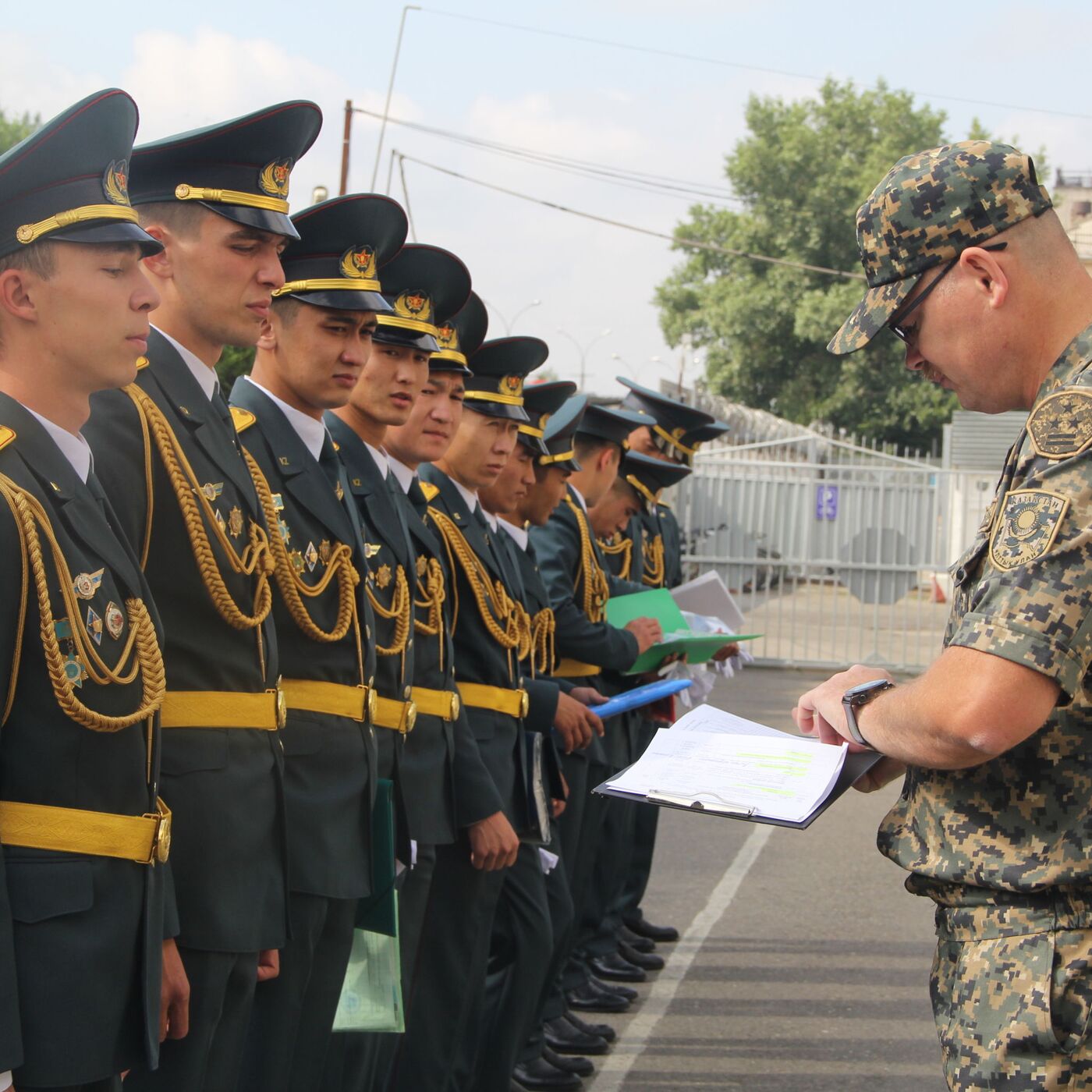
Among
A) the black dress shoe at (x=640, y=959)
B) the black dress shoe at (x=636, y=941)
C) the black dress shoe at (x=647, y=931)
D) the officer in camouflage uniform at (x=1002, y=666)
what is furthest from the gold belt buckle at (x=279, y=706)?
the black dress shoe at (x=647, y=931)

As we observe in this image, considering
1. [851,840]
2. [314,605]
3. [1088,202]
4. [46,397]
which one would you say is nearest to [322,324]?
[314,605]

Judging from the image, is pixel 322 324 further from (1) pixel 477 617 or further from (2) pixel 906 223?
(2) pixel 906 223

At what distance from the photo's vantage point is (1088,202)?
219ft

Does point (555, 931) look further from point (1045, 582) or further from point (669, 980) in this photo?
point (1045, 582)

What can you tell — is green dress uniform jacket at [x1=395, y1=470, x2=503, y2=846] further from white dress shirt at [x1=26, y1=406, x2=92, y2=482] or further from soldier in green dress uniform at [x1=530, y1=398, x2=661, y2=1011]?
white dress shirt at [x1=26, y1=406, x2=92, y2=482]

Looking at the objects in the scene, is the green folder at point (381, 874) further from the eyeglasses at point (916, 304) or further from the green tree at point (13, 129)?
the green tree at point (13, 129)

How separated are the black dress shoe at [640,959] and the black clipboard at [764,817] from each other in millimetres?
3701

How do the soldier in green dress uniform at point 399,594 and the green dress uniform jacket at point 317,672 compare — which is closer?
the green dress uniform jacket at point 317,672

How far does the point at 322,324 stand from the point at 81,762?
143 centimetres

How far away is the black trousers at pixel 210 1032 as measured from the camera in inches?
97.7

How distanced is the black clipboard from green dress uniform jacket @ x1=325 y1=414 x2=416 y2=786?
1.07 metres

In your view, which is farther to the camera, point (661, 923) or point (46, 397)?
point (661, 923)

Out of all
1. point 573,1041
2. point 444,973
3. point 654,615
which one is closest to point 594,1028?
point 573,1041

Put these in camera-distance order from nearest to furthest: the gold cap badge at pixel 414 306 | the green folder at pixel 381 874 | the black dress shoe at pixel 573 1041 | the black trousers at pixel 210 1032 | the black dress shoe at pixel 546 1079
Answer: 1. the black trousers at pixel 210 1032
2. the green folder at pixel 381 874
3. the gold cap badge at pixel 414 306
4. the black dress shoe at pixel 546 1079
5. the black dress shoe at pixel 573 1041
